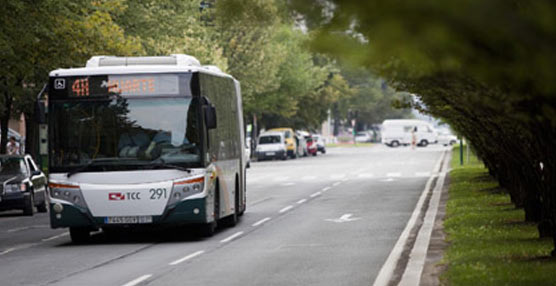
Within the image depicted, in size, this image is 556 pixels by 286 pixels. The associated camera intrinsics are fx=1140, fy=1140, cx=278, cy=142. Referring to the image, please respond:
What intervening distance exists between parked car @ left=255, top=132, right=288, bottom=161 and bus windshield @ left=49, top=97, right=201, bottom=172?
185 feet

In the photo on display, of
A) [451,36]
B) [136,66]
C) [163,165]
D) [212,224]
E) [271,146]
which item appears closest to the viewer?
[451,36]

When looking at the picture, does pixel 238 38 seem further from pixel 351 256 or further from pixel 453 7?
pixel 453 7

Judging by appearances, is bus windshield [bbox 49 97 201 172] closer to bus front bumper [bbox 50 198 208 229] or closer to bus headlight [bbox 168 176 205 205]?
bus headlight [bbox 168 176 205 205]

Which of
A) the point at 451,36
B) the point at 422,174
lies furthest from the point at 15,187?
the point at 451,36

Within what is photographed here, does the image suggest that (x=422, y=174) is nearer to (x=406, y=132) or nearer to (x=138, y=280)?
(x=138, y=280)

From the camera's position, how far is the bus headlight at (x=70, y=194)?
1689cm

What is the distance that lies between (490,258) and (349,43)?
8317 mm

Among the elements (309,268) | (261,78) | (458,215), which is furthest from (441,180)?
(261,78)

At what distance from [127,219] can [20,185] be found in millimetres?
10302

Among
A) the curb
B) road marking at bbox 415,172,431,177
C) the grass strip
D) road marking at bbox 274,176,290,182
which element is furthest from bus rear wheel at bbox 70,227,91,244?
road marking at bbox 415,172,431,177

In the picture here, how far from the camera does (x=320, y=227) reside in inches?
779

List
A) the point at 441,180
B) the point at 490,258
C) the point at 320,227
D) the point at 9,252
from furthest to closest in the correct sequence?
the point at 441,180 < the point at 320,227 < the point at 9,252 < the point at 490,258

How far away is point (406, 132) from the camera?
113 meters

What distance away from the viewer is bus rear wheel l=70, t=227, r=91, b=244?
700 inches
